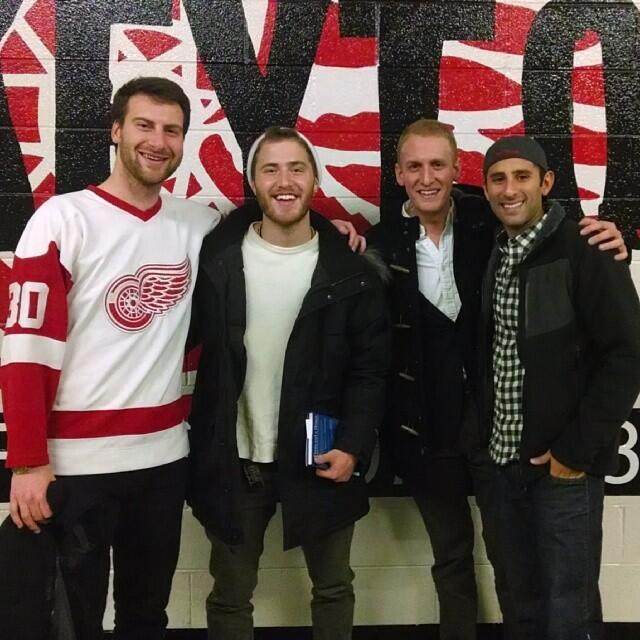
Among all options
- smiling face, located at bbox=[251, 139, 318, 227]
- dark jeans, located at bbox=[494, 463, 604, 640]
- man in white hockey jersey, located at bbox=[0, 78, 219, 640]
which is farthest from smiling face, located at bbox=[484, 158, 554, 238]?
man in white hockey jersey, located at bbox=[0, 78, 219, 640]

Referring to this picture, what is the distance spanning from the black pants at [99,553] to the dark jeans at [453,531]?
28.3 inches

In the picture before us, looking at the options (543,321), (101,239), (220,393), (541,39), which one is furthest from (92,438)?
(541,39)

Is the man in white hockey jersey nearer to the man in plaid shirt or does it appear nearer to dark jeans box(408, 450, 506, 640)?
dark jeans box(408, 450, 506, 640)

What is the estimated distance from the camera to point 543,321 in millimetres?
1595

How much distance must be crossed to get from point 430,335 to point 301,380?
42 cm

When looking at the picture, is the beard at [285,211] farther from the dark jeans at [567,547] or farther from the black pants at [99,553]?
the dark jeans at [567,547]

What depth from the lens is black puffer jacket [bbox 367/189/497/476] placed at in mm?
1847

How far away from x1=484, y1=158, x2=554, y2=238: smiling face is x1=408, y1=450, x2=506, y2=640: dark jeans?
26.1 inches

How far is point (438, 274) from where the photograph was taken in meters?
1.87

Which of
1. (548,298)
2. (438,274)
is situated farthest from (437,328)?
(548,298)

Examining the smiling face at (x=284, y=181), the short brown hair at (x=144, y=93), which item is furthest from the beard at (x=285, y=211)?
the short brown hair at (x=144, y=93)

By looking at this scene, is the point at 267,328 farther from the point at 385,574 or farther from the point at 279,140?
the point at 385,574

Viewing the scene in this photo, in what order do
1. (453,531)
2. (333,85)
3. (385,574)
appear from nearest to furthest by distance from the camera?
(453,531) < (333,85) < (385,574)

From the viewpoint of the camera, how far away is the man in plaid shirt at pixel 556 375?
5.09 ft
